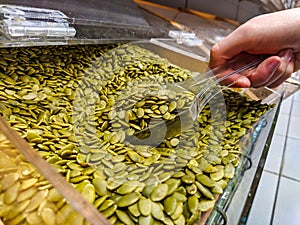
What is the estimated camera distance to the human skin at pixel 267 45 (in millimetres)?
843

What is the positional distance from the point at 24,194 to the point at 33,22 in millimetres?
570

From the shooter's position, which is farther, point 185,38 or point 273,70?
point 185,38

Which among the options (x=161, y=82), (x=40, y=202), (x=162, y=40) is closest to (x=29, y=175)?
(x=40, y=202)

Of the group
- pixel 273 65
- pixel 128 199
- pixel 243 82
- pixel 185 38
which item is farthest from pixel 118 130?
pixel 185 38

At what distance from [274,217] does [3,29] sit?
1186 millimetres

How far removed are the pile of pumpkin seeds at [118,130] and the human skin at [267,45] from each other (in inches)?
3.4

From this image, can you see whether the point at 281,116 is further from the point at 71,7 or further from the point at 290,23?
the point at 71,7

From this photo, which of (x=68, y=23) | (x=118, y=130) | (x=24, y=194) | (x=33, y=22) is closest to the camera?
(x=24, y=194)

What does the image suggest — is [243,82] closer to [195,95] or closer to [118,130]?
[195,95]

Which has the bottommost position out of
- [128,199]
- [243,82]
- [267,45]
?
[128,199]

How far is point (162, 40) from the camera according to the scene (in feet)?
4.01

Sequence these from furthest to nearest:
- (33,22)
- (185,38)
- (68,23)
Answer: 1. (185,38)
2. (68,23)
3. (33,22)

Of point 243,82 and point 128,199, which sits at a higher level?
point 243,82

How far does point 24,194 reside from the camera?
0.41m
